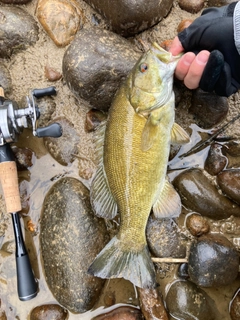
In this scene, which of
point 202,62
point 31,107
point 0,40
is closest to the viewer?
point 202,62

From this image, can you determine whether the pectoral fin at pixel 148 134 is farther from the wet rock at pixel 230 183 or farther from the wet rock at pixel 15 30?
the wet rock at pixel 15 30

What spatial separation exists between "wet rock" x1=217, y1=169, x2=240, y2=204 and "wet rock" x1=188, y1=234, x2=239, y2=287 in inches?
18.9

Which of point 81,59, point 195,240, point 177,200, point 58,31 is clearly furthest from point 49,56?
point 195,240

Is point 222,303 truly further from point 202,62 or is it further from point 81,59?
point 81,59

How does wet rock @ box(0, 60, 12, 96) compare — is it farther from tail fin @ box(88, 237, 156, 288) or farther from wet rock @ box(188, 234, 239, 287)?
wet rock @ box(188, 234, 239, 287)

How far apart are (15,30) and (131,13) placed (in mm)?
1215

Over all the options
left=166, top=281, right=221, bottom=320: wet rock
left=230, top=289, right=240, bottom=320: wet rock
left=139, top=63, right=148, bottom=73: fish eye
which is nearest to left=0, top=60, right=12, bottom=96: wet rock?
left=139, top=63, right=148, bottom=73: fish eye

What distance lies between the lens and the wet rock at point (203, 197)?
11.9 ft

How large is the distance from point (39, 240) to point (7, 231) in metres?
0.36

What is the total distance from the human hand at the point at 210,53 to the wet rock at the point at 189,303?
190 centimetres

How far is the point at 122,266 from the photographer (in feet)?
11.0

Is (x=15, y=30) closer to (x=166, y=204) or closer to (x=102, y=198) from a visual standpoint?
(x=102, y=198)

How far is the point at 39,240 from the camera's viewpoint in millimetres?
3828

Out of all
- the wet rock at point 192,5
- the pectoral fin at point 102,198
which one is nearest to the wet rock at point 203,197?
the pectoral fin at point 102,198
